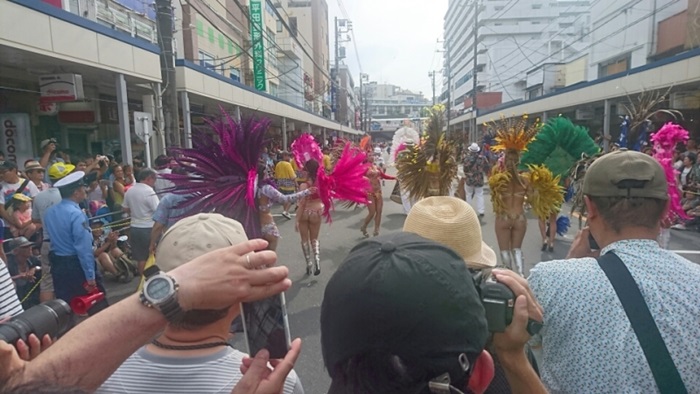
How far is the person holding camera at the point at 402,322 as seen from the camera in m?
0.93

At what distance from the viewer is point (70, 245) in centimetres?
404

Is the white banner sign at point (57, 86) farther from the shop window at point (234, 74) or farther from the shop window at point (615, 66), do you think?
the shop window at point (615, 66)

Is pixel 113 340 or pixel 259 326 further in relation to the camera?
pixel 259 326

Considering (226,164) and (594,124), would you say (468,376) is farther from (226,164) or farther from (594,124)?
(594,124)

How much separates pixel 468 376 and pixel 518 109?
28.6 m

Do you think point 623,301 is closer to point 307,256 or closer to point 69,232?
point 69,232

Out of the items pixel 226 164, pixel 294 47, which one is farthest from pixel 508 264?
pixel 294 47

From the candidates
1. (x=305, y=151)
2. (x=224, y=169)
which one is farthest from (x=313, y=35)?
(x=224, y=169)

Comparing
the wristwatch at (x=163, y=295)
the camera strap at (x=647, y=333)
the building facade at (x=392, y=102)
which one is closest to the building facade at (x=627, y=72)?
the camera strap at (x=647, y=333)

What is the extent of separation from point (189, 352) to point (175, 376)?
0.07m

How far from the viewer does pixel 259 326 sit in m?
Answer: 1.16

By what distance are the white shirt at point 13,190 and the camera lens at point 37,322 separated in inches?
226

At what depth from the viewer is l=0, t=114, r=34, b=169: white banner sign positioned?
9.69 m

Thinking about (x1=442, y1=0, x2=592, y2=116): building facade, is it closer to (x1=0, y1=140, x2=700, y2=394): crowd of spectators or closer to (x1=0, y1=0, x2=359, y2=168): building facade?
(x1=0, y1=0, x2=359, y2=168): building facade
